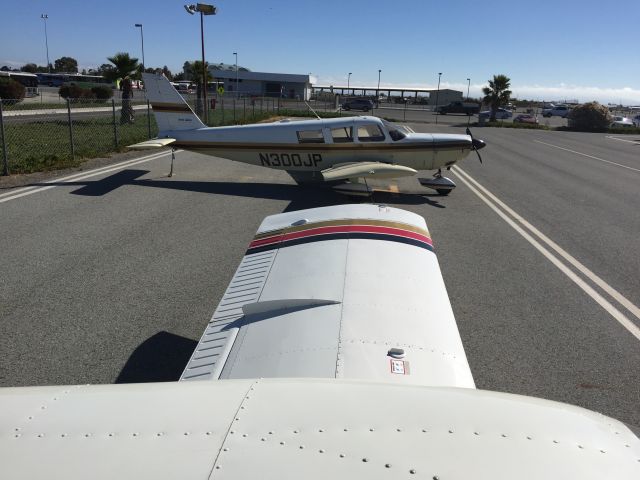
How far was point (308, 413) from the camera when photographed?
1.65 meters

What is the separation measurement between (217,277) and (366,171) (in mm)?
5652

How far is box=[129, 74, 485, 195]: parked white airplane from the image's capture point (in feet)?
38.8

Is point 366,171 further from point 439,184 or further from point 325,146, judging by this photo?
point 439,184

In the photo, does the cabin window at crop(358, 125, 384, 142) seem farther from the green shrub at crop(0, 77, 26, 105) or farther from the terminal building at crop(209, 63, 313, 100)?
the terminal building at crop(209, 63, 313, 100)

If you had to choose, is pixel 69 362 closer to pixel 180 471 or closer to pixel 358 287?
pixel 358 287

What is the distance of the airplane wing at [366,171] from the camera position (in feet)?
36.1

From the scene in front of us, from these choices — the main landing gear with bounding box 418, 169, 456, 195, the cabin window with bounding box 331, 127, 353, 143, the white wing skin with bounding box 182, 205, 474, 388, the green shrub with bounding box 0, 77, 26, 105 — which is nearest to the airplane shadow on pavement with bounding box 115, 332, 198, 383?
the white wing skin with bounding box 182, 205, 474, 388

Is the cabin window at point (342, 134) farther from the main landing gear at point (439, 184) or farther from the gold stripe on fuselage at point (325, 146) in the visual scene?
the main landing gear at point (439, 184)

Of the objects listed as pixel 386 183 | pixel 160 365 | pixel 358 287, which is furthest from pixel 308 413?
pixel 386 183

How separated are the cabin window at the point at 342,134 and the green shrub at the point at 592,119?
44.3m

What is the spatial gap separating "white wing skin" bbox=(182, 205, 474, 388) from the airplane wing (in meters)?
6.81

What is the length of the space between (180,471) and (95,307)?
4.65 meters

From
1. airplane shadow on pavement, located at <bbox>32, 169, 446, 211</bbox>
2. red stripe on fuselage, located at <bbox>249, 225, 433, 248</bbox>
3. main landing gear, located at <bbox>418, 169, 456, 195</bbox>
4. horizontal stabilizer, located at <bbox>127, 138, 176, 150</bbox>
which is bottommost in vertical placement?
airplane shadow on pavement, located at <bbox>32, 169, 446, 211</bbox>

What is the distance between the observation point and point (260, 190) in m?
12.3
